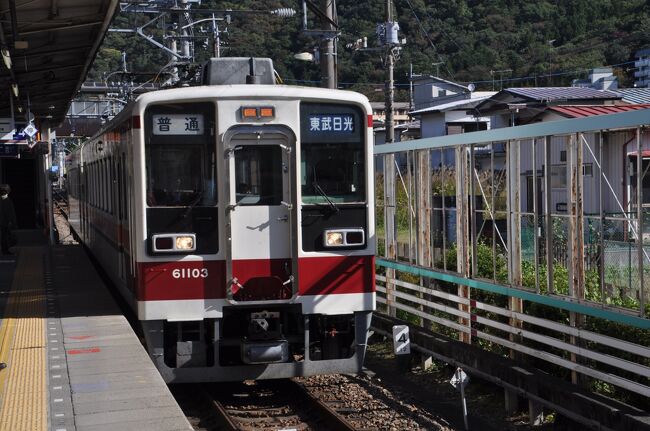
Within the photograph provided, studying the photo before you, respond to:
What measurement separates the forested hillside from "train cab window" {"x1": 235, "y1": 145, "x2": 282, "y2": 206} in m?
39.4

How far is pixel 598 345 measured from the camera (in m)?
8.83

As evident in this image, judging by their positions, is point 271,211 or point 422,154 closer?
point 271,211

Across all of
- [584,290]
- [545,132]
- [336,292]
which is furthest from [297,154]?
[584,290]

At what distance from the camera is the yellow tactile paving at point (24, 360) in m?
6.67

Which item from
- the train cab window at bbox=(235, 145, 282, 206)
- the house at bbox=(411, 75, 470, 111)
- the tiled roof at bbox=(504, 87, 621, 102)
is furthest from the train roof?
the house at bbox=(411, 75, 470, 111)

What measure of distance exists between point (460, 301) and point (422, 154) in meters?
1.95

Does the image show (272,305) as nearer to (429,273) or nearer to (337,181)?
(337,181)

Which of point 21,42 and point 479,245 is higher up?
point 21,42

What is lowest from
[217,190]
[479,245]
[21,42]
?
[479,245]

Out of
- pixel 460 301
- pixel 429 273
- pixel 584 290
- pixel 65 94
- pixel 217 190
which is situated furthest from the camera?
pixel 65 94

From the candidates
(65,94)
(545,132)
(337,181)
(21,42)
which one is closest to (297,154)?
(337,181)

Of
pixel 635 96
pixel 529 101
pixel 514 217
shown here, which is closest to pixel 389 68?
pixel 529 101

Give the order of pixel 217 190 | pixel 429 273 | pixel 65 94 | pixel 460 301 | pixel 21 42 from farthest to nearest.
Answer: pixel 65 94 < pixel 21 42 < pixel 429 273 < pixel 460 301 < pixel 217 190

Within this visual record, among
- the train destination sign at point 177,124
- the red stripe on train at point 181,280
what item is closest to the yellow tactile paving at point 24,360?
the red stripe on train at point 181,280
